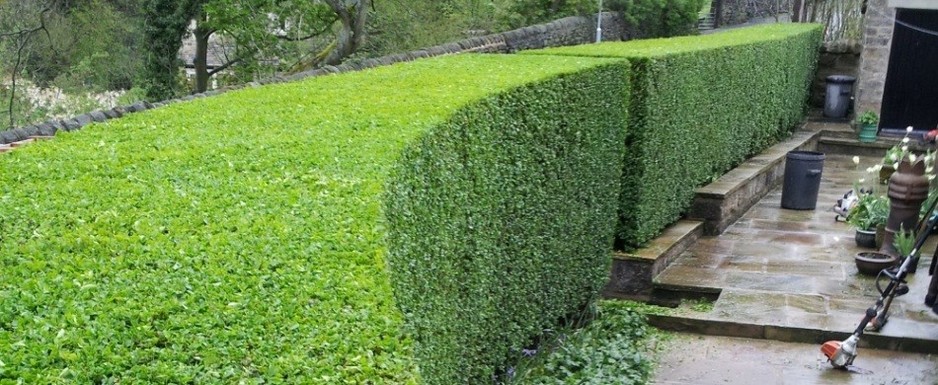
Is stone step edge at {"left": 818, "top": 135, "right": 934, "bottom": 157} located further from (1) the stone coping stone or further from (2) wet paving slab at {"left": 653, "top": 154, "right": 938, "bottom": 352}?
(2) wet paving slab at {"left": 653, "top": 154, "right": 938, "bottom": 352}

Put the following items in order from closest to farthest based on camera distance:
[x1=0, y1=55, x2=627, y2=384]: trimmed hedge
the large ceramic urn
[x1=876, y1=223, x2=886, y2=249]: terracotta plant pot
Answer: [x1=0, y1=55, x2=627, y2=384]: trimmed hedge
the large ceramic urn
[x1=876, y1=223, x2=886, y2=249]: terracotta plant pot

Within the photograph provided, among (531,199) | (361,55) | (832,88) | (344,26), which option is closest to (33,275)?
(531,199)

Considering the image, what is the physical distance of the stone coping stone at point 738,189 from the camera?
8828mm

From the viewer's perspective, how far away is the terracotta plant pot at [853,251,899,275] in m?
7.29

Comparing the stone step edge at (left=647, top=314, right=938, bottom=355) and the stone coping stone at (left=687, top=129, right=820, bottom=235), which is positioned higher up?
the stone coping stone at (left=687, top=129, right=820, bottom=235)

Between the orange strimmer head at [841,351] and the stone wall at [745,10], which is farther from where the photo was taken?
the stone wall at [745,10]

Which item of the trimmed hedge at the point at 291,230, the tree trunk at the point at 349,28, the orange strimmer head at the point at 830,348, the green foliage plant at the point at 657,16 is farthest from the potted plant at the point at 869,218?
the green foliage plant at the point at 657,16

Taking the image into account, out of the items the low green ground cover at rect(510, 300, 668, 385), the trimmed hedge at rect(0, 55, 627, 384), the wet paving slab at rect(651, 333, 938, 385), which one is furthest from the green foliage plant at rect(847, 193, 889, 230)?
the trimmed hedge at rect(0, 55, 627, 384)

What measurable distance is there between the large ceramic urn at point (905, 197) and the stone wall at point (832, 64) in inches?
314

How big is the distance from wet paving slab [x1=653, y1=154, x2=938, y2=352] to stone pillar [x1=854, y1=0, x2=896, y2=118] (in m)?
4.84

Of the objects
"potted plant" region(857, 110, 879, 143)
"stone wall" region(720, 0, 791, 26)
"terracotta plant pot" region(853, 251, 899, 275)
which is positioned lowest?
"terracotta plant pot" region(853, 251, 899, 275)

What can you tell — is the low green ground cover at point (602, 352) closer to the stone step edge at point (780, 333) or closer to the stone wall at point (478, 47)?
the stone step edge at point (780, 333)

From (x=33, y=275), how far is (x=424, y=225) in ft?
5.29

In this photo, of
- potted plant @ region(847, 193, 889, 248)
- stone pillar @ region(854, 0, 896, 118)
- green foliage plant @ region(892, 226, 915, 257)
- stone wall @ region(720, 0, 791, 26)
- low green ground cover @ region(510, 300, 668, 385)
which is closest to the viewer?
low green ground cover @ region(510, 300, 668, 385)
